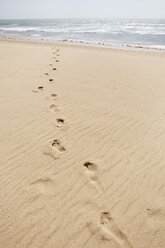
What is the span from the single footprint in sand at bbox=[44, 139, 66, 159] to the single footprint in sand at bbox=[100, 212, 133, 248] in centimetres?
118

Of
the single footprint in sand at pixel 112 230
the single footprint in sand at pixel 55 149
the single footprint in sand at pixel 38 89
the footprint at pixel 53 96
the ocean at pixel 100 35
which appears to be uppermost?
the ocean at pixel 100 35

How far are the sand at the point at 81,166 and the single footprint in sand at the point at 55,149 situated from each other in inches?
0.6

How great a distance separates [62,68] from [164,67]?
4.62 m

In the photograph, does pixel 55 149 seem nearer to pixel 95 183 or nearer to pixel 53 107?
pixel 95 183

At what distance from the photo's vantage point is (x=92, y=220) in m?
2.13

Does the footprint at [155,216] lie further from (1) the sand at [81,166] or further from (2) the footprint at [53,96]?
(2) the footprint at [53,96]

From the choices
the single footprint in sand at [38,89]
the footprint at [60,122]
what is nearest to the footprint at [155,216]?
the footprint at [60,122]

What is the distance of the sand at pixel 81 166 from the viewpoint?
2.05m

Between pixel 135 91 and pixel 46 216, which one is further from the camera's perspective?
pixel 135 91

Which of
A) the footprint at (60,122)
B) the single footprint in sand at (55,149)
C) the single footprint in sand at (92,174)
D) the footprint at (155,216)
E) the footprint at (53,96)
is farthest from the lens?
the footprint at (53,96)

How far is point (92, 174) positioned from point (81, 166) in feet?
0.73

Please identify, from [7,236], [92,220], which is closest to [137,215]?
[92,220]

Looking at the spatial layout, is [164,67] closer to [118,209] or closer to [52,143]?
[52,143]

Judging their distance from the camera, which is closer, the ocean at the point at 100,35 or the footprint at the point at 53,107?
the footprint at the point at 53,107
